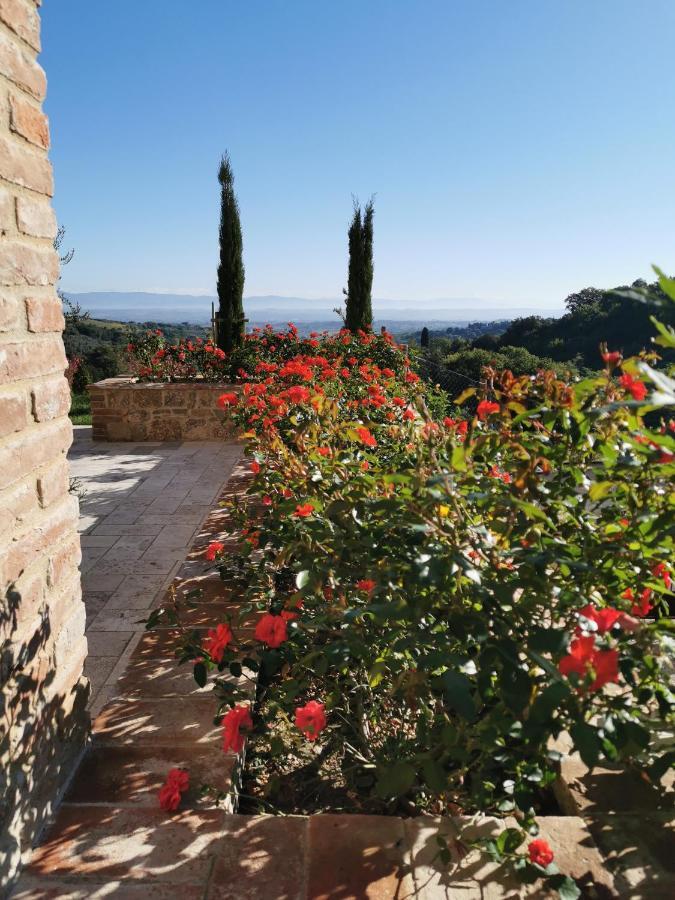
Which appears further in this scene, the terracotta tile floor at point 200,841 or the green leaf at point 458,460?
the terracotta tile floor at point 200,841

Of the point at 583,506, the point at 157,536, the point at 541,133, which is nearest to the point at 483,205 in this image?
the point at 541,133

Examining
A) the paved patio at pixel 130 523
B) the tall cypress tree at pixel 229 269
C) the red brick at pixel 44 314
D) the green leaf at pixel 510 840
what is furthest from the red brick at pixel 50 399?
the tall cypress tree at pixel 229 269

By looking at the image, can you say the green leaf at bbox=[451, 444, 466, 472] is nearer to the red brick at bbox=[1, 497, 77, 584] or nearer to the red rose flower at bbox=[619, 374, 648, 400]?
the red rose flower at bbox=[619, 374, 648, 400]

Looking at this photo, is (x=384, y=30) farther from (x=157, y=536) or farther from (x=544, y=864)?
(x=544, y=864)

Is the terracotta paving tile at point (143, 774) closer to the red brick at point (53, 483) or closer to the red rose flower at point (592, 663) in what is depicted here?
the red brick at point (53, 483)

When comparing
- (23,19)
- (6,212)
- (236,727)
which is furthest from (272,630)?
(23,19)

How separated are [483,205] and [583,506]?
15.6 m

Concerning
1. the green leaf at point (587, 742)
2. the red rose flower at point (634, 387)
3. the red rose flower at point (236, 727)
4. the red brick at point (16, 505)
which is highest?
the red rose flower at point (634, 387)

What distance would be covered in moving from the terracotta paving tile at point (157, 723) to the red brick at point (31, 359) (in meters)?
1.18

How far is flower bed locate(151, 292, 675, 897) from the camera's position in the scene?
1046mm

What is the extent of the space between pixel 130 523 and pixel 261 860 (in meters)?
3.19

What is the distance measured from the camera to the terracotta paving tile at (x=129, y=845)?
1356 millimetres

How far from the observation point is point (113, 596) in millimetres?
3109

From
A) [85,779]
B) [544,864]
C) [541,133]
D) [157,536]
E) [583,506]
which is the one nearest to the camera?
[544,864]
